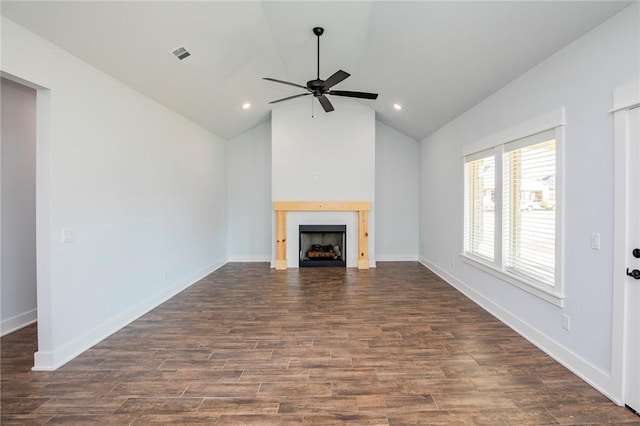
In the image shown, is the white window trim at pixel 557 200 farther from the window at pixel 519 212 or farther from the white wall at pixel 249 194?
the white wall at pixel 249 194

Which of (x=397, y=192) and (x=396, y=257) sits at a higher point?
(x=397, y=192)

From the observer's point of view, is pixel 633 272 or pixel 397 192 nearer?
pixel 633 272

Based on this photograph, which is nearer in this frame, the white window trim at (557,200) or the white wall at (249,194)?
the white window trim at (557,200)

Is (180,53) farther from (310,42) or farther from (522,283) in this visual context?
(522,283)

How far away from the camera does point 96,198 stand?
3.01 metres

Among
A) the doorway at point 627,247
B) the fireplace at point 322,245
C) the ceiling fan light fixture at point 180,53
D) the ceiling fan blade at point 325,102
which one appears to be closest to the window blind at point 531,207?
the doorway at point 627,247

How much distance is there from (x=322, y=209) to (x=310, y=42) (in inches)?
126

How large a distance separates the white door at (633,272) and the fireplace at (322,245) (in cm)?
461

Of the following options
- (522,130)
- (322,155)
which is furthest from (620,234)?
(322,155)

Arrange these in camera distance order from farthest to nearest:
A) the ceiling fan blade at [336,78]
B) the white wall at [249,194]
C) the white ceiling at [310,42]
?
the white wall at [249,194] → the ceiling fan blade at [336,78] → the white ceiling at [310,42]

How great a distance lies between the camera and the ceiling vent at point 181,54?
3.21m

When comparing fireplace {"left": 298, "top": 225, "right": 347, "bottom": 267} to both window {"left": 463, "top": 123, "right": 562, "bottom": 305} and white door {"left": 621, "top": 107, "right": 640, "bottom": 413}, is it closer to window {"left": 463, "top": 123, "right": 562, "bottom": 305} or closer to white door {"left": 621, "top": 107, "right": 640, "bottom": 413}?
window {"left": 463, "top": 123, "right": 562, "bottom": 305}

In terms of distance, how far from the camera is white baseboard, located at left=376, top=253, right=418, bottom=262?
23.1 feet

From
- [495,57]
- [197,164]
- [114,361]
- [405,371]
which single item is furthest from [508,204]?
[197,164]
